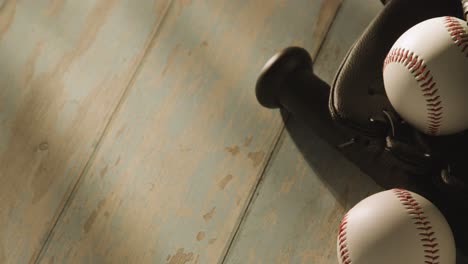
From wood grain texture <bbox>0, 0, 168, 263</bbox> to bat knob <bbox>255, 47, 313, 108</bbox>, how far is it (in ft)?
1.15

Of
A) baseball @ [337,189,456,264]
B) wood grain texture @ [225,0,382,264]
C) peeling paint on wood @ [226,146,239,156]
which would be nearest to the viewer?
baseball @ [337,189,456,264]

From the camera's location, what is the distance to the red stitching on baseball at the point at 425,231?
76 centimetres

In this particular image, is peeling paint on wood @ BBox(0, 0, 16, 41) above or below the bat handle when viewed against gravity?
below

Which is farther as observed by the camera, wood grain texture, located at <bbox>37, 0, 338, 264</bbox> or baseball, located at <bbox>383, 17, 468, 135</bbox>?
wood grain texture, located at <bbox>37, 0, 338, 264</bbox>

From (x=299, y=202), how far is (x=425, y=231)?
31 cm

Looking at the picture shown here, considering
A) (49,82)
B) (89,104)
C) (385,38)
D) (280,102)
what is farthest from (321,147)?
(49,82)

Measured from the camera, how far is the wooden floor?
1.06 m

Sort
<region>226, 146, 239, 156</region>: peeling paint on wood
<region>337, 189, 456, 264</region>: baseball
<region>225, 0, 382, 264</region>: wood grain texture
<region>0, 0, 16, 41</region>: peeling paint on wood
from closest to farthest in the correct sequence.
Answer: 1. <region>337, 189, 456, 264</region>: baseball
2. <region>225, 0, 382, 264</region>: wood grain texture
3. <region>226, 146, 239, 156</region>: peeling paint on wood
4. <region>0, 0, 16, 41</region>: peeling paint on wood

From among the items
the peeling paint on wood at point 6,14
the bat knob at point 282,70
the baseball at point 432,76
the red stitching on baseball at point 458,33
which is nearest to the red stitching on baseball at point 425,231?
the baseball at point 432,76

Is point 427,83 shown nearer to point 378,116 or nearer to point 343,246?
point 378,116

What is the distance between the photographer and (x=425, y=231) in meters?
0.77

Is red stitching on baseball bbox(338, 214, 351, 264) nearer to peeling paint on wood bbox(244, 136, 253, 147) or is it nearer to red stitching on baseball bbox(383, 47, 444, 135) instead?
red stitching on baseball bbox(383, 47, 444, 135)

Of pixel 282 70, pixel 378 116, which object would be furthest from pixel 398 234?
pixel 282 70

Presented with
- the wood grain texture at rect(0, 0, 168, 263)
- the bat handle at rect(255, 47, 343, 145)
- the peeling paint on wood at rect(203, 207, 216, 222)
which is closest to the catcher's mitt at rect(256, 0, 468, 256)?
the bat handle at rect(255, 47, 343, 145)
